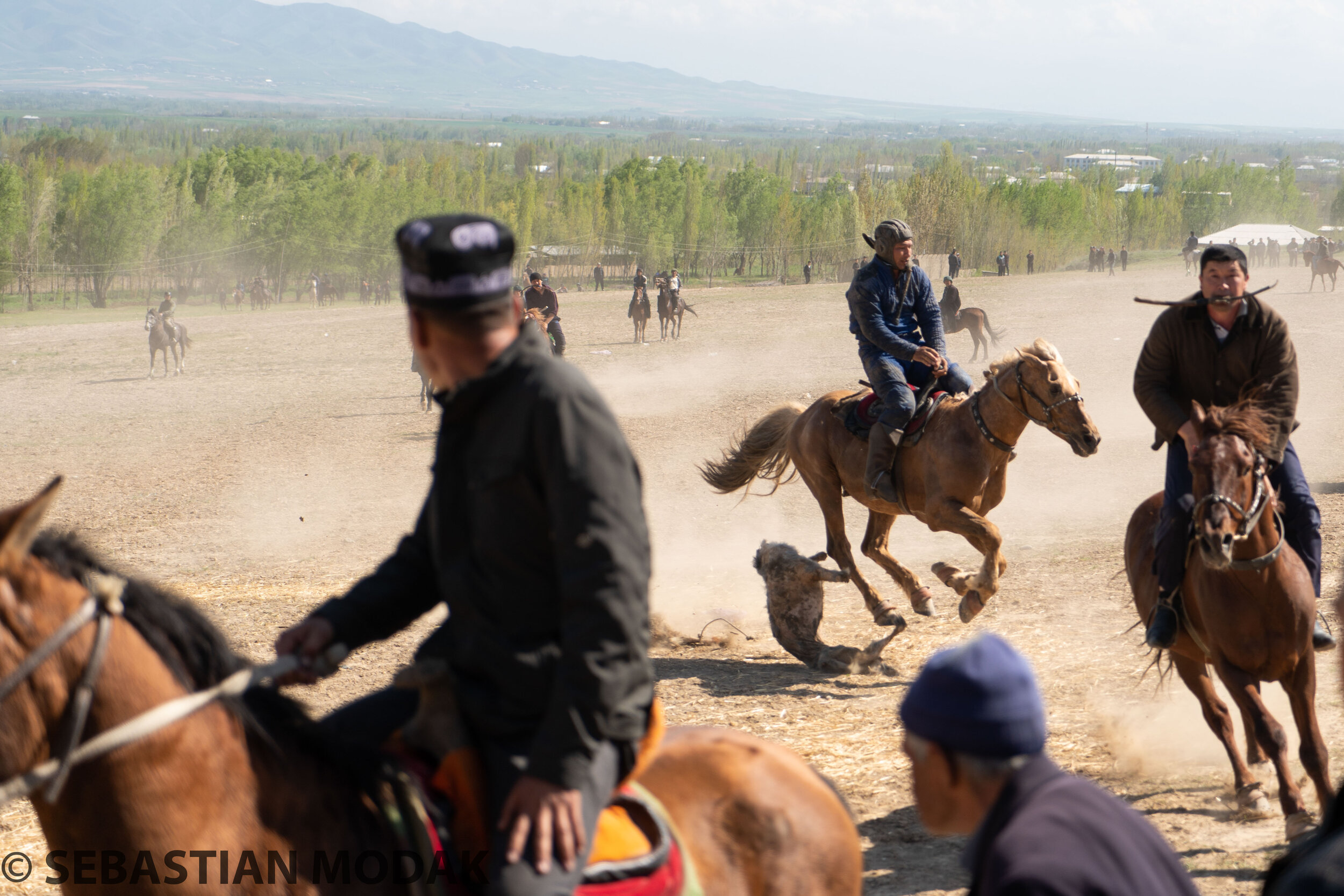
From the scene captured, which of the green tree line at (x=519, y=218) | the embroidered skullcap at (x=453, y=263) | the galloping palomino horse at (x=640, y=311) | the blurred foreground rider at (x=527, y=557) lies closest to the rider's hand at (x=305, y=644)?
the blurred foreground rider at (x=527, y=557)

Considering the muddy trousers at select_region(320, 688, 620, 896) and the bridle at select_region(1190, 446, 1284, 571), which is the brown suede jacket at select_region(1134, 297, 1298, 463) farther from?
the muddy trousers at select_region(320, 688, 620, 896)

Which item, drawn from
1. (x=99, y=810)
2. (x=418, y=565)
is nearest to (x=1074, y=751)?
(x=418, y=565)

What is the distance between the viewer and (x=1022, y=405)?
855 cm

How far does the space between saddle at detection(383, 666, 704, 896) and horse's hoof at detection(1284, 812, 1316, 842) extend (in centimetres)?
369

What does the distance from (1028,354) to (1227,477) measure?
349 centimetres

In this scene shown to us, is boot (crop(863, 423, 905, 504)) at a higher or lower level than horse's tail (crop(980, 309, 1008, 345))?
higher

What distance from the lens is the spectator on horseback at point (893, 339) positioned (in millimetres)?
8875

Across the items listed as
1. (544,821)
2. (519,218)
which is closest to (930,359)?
(544,821)

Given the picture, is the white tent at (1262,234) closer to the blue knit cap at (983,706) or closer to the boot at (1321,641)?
the boot at (1321,641)

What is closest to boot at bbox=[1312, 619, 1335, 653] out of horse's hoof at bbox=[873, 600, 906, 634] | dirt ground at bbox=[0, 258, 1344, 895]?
dirt ground at bbox=[0, 258, 1344, 895]

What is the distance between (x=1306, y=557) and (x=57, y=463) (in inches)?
702

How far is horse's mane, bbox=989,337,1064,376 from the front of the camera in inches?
332

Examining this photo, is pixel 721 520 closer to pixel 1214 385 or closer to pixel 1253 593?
pixel 1214 385

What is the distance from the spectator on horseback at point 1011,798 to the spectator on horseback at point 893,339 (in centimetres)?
703
